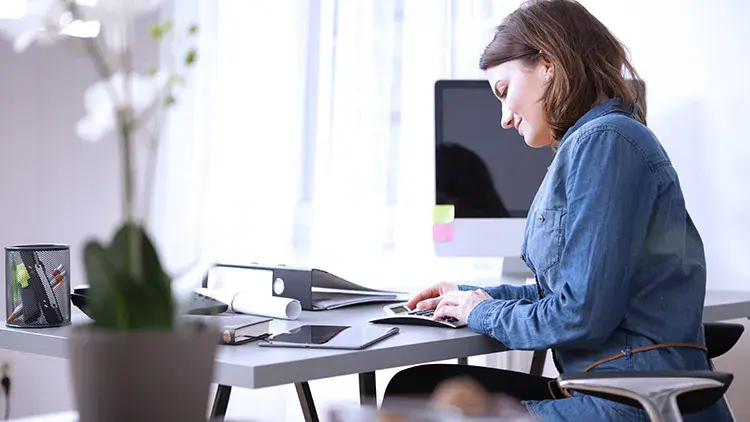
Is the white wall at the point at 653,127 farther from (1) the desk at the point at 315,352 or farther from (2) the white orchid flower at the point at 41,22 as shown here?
(2) the white orchid flower at the point at 41,22

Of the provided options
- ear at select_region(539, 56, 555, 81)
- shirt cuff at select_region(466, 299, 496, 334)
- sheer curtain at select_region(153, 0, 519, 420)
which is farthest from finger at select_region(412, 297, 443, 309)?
sheer curtain at select_region(153, 0, 519, 420)

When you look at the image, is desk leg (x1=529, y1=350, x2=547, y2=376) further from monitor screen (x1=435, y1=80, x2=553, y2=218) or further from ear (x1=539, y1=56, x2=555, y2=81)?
ear (x1=539, y1=56, x2=555, y2=81)

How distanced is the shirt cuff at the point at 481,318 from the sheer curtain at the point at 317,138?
1.51 metres

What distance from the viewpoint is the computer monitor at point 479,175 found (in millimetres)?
2617

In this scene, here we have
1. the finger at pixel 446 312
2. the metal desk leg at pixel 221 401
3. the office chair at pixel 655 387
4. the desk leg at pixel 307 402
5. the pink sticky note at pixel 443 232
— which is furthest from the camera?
the pink sticky note at pixel 443 232

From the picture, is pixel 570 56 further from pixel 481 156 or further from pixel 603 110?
pixel 481 156

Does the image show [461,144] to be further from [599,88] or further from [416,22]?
[599,88]

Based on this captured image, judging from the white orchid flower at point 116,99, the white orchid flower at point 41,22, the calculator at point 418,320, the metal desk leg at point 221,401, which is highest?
the white orchid flower at point 41,22

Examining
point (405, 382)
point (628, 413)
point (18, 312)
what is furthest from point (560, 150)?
point (18, 312)

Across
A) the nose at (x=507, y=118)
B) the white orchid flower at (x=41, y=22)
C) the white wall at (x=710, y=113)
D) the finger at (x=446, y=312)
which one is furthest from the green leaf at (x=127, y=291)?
the white wall at (x=710, y=113)

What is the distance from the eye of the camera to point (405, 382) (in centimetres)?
186

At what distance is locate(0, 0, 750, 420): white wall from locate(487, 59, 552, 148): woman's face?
1075mm

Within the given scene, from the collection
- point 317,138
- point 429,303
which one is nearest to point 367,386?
point 429,303

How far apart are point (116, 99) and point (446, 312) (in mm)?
1099
